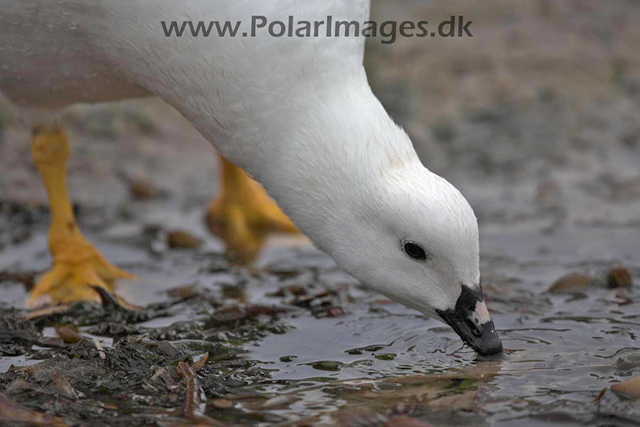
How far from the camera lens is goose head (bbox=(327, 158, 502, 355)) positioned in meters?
4.28

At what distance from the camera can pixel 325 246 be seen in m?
4.66

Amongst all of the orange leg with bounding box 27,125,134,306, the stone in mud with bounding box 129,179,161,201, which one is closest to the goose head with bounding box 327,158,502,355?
the orange leg with bounding box 27,125,134,306

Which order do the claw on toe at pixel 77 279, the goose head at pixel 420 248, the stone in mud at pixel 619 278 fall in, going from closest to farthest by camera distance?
1. the goose head at pixel 420 248
2. the stone in mud at pixel 619 278
3. the claw on toe at pixel 77 279

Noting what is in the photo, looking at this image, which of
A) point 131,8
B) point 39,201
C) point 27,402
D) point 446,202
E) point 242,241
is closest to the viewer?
point 27,402

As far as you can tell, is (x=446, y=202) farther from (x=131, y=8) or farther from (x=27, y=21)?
(x=27, y=21)

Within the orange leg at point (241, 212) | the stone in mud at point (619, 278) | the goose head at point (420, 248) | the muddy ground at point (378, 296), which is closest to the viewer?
the muddy ground at point (378, 296)

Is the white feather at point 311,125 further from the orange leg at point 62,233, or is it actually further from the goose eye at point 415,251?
the orange leg at point 62,233

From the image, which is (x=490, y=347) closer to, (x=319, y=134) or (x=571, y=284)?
(x=319, y=134)

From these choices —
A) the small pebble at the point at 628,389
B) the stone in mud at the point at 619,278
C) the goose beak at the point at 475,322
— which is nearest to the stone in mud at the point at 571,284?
the stone in mud at the point at 619,278

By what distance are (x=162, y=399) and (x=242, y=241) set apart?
3.56 meters

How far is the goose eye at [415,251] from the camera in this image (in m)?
4.39

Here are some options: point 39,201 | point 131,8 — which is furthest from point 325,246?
point 39,201

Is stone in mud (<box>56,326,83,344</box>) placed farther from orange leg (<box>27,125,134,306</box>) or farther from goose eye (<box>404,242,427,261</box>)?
goose eye (<box>404,242,427,261</box>)

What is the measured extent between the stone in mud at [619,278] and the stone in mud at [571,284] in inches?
5.3
